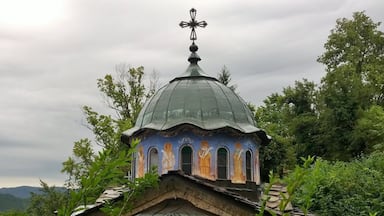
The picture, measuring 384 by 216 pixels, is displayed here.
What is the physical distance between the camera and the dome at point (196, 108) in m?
13.8

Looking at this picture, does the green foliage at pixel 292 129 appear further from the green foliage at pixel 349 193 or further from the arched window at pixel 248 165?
the arched window at pixel 248 165

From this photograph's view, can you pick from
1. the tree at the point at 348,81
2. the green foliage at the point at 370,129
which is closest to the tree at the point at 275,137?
the tree at the point at 348,81

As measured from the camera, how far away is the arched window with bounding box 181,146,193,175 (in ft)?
43.7

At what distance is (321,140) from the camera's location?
106ft

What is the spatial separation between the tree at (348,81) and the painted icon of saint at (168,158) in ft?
63.8

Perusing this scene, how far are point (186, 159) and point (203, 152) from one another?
1.59 feet

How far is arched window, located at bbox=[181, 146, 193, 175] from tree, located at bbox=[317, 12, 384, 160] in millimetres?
19263

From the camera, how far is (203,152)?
13297 millimetres

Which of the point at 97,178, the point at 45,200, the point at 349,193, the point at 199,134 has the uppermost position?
the point at 199,134

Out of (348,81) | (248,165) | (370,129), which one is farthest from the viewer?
(348,81)

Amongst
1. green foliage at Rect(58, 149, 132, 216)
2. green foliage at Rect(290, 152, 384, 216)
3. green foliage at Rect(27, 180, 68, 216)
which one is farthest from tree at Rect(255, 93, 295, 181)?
green foliage at Rect(58, 149, 132, 216)

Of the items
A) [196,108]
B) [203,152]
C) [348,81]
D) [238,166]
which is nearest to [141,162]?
[203,152]

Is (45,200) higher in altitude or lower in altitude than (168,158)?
lower

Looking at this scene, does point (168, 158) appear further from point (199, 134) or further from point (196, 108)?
point (196, 108)
